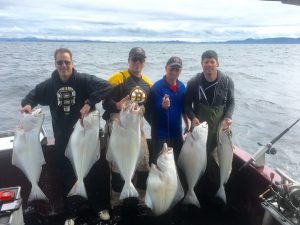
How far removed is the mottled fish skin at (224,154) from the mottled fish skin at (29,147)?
2.41 meters

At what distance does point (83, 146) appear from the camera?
4.19 meters

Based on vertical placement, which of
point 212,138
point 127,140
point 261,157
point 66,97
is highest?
point 66,97

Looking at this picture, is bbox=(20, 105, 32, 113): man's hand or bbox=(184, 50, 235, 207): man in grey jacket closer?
bbox=(20, 105, 32, 113): man's hand

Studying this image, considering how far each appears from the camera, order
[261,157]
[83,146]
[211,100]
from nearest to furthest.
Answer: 1. [83,146]
2. [261,157]
3. [211,100]

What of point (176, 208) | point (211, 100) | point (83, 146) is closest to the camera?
point (83, 146)

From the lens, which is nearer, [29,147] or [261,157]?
[29,147]

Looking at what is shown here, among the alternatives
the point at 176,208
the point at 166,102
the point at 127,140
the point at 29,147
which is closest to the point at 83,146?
the point at 127,140

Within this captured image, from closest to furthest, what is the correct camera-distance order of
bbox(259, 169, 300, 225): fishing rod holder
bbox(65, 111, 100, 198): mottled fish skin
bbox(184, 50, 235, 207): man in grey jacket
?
1. bbox(259, 169, 300, 225): fishing rod holder
2. bbox(65, 111, 100, 198): mottled fish skin
3. bbox(184, 50, 235, 207): man in grey jacket

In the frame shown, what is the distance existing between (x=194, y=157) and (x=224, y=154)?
439 mm

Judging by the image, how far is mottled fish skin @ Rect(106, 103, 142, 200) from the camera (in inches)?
165

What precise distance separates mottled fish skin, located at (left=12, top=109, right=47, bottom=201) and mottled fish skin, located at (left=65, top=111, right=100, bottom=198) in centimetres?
44

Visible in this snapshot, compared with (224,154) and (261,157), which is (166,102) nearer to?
(224,154)

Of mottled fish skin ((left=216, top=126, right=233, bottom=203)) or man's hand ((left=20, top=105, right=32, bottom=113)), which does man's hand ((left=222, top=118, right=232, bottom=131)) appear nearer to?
mottled fish skin ((left=216, top=126, right=233, bottom=203))

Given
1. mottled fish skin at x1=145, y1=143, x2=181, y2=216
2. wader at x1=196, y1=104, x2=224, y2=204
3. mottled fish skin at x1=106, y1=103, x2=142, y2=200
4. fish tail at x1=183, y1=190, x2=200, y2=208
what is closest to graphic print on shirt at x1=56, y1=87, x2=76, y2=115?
mottled fish skin at x1=106, y1=103, x2=142, y2=200
